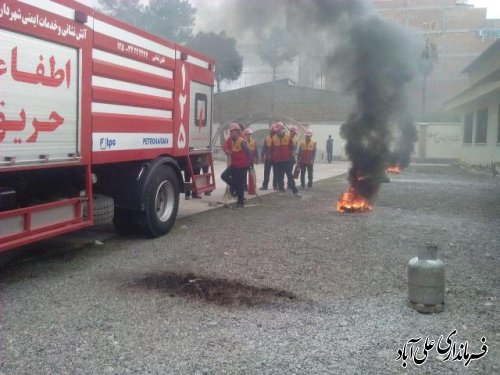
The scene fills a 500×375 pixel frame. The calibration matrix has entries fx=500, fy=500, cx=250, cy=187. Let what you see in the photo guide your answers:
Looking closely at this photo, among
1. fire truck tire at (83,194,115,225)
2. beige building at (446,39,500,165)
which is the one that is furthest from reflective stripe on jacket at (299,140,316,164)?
fire truck tire at (83,194,115,225)

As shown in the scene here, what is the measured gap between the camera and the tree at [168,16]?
69.0ft

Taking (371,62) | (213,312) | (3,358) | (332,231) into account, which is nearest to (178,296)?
(213,312)

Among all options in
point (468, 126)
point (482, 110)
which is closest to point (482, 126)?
point (482, 110)

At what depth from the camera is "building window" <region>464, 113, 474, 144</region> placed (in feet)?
90.2

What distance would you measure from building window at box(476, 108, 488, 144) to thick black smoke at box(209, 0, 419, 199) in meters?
15.0

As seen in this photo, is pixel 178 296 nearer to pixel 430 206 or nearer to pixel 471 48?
pixel 430 206

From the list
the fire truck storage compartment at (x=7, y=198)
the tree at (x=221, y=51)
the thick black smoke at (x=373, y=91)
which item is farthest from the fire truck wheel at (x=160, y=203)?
the tree at (x=221, y=51)

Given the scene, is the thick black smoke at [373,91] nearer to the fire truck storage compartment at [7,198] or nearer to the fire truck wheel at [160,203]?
the fire truck wheel at [160,203]

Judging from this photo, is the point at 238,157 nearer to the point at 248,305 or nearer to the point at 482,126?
the point at 248,305

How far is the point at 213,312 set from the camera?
4.09 m

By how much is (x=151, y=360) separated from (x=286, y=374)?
0.87 metres

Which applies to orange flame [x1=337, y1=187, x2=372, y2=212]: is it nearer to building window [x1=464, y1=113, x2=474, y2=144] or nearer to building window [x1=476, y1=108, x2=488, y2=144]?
building window [x1=476, y1=108, x2=488, y2=144]

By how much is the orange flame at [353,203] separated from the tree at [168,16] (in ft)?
44.8

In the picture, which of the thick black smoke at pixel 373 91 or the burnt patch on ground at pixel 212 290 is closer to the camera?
the burnt patch on ground at pixel 212 290
